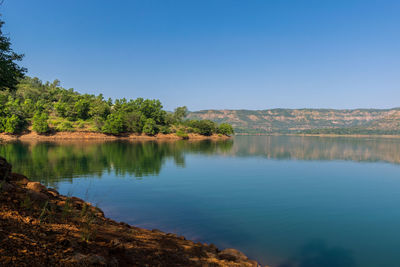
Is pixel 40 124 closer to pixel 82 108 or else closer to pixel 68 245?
pixel 82 108

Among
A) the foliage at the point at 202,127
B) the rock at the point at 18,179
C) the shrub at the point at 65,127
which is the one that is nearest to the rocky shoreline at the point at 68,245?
the rock at the point at 18,179

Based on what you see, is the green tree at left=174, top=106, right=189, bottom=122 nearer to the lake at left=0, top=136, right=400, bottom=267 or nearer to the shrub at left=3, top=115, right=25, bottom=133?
the shrub at left=3, top=115, right=25, bottom=133

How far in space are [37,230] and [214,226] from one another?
34.6 ft

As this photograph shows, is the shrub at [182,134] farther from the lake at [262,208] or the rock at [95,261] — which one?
the rock at [95,261]

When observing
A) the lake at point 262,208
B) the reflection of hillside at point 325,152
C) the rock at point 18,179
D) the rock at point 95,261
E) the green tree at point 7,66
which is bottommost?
the reflection of hillside at point 325,152

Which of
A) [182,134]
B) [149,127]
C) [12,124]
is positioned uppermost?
[12,124]

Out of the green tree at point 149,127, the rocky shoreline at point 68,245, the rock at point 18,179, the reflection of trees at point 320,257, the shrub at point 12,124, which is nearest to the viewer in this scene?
the rocky shoreline at point 68,245

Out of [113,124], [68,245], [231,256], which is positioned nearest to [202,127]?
[113,124]

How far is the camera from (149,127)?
11556 cm

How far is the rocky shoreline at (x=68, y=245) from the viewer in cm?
599

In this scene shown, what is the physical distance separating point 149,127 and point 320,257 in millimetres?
107755

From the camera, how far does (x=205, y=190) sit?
2519 cm

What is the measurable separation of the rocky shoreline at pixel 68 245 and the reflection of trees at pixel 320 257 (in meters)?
3.42

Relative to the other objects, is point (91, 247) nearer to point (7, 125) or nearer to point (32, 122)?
point (7, 125)
